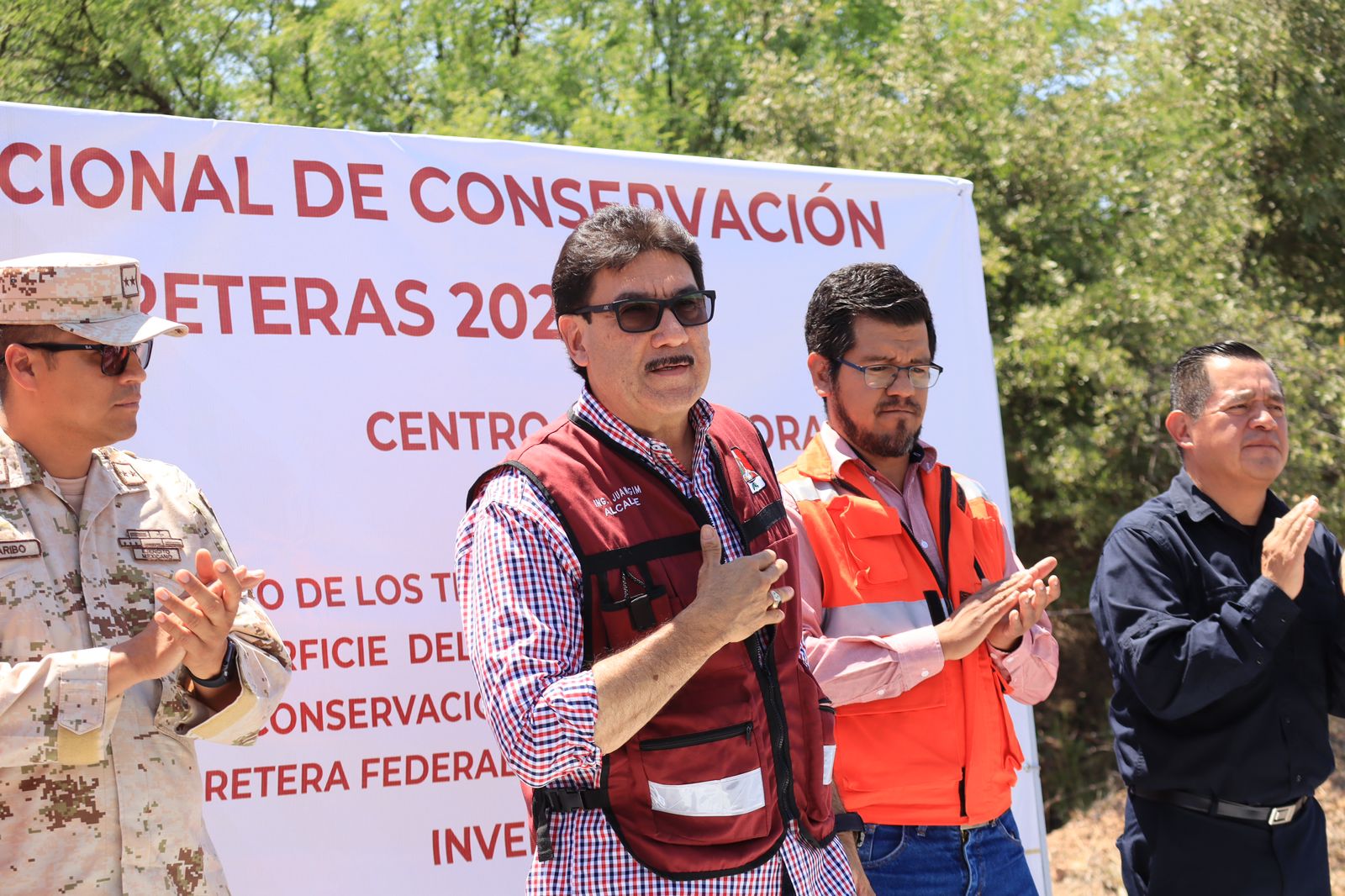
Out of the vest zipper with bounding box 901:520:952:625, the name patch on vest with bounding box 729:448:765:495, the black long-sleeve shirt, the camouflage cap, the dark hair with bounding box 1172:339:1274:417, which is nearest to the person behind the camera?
the camouflage cap

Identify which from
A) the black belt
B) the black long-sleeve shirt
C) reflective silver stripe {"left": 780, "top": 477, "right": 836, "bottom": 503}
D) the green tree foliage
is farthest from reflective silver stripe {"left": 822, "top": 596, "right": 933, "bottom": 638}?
the green tree foliage

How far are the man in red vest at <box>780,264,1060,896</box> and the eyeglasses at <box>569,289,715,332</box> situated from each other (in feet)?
2.43

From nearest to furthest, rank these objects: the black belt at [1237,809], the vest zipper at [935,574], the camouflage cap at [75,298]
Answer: the camouflage cap at [75,298], the vest zipper at [935,574], the black belt at [1237,809]

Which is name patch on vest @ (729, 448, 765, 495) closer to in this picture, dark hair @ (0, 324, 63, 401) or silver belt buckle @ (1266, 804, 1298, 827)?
dark hair @ (0, 324, 63, 401)

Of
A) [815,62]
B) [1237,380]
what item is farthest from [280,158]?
[815,62]

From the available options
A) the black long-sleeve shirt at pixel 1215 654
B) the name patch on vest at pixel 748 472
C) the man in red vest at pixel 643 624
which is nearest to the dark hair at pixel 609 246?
the man in red vest at pixel 643 624

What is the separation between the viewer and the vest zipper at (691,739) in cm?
226

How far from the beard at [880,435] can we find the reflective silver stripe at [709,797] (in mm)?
1135

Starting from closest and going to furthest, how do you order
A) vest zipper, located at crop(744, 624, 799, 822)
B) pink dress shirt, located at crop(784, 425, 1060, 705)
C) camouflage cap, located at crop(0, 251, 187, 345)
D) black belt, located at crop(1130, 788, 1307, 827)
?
vest zipper, located at crop(744, 624, 799, 822) → camouflage cap, located at crop(0, 251, 187, 345) → pink dress shirt, located at crop(784, 425, 1060, 705) → black belt, located at crop(1130, 788, 1307, 827)

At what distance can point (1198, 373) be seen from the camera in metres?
3.72

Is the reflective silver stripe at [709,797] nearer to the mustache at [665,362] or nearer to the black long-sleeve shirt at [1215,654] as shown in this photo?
the mustache at [665,362]

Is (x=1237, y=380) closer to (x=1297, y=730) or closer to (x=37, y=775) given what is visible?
(x=1297, y=730)

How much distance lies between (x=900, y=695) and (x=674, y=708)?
916 millimetres

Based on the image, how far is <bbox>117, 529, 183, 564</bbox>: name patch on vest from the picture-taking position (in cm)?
254
